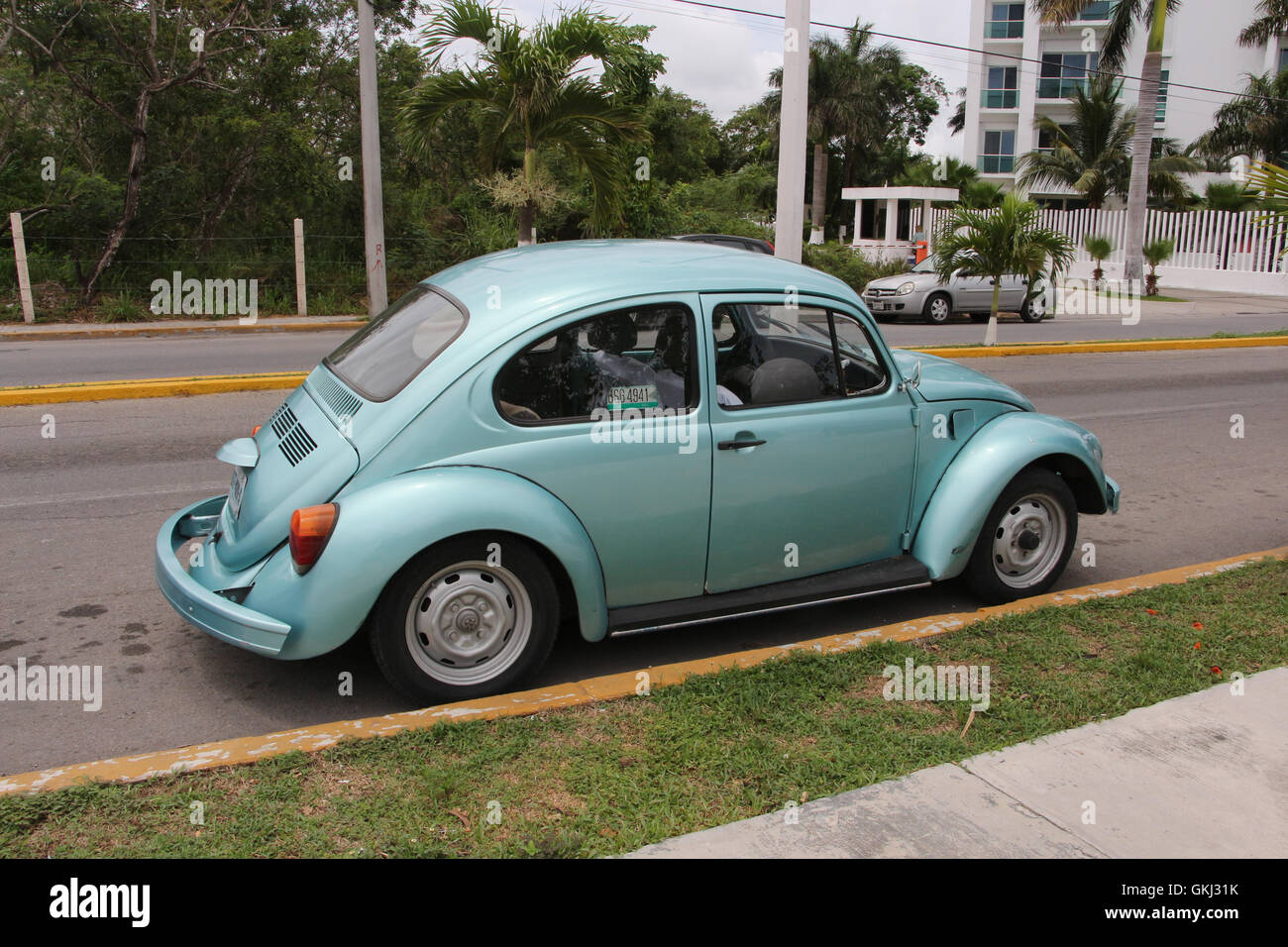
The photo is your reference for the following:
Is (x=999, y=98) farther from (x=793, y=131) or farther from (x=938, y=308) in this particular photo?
(x=793, y=131)

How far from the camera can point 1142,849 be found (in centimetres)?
336

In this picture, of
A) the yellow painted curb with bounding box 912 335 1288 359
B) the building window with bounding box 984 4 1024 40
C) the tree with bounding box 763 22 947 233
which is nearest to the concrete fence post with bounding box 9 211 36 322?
the yellow painted curb with bounding box 912 335 1288 359

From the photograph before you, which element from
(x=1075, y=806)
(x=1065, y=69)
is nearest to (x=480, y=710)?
(x=1075, y=806)

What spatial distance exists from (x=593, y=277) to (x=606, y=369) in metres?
0.40

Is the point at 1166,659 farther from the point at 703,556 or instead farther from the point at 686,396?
the point at 686,396

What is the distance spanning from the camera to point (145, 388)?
10227 millimetres

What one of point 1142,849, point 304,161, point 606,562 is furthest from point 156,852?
point 304,161

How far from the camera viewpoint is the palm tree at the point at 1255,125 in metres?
42.3

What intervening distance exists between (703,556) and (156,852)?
2.31 meters

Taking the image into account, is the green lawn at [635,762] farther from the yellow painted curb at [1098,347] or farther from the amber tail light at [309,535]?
the yellow painted curb at [1098,347]

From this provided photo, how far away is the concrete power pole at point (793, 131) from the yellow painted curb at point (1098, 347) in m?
2.59

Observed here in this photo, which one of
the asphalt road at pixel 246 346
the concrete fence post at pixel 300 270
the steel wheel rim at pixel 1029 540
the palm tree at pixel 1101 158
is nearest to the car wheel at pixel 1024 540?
the steel wheel rim at pixel 1029 540

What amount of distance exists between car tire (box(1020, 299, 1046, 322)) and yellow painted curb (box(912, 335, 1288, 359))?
14.2 ft

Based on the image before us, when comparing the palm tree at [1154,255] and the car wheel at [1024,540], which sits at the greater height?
the palm tree at [1154,255]
